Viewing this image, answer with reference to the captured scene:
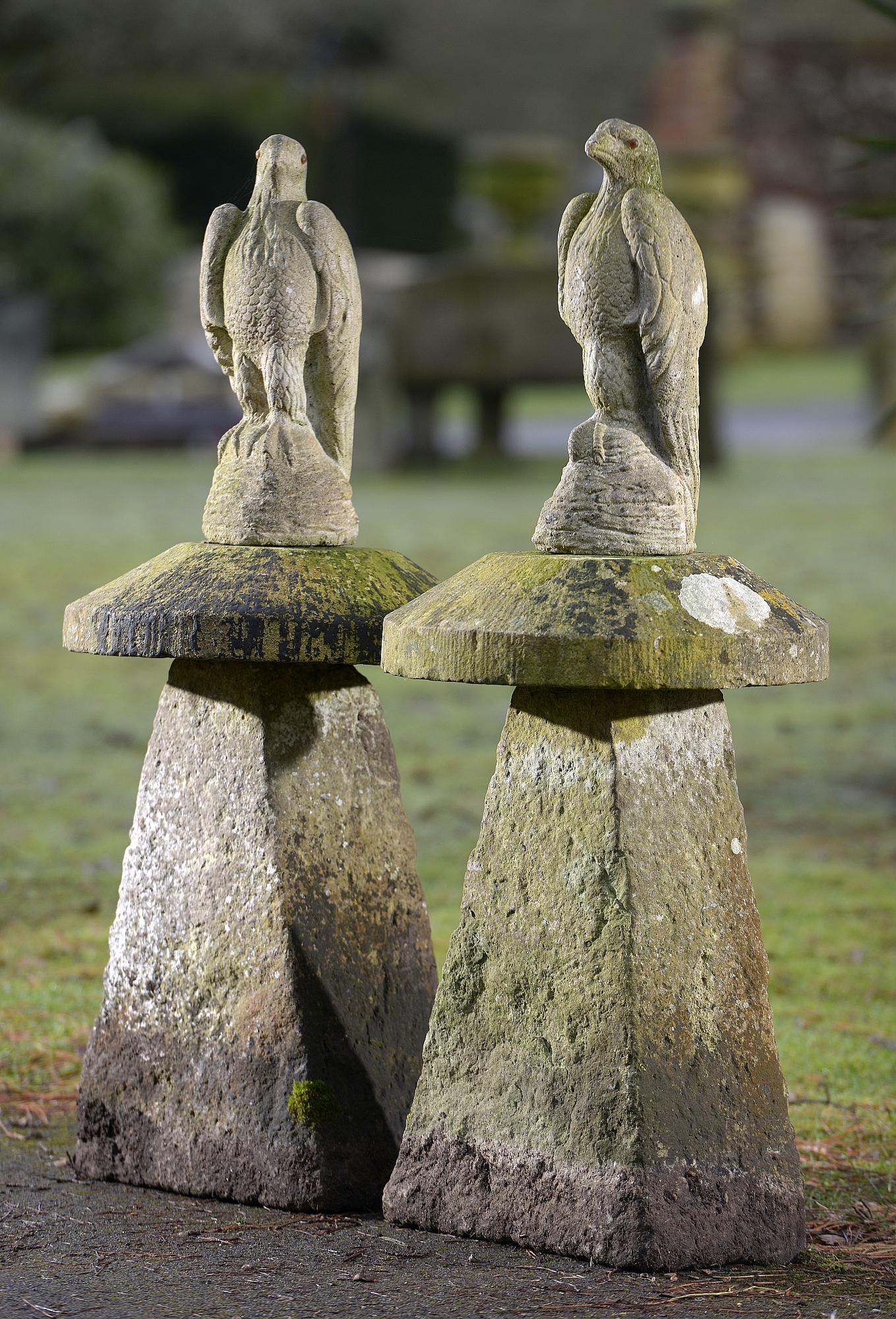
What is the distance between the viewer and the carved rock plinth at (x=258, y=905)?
153 inches

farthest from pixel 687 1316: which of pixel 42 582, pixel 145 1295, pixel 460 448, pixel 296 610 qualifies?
pixel 460 448

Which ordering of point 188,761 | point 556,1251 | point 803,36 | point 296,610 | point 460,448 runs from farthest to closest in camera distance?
point 803,36, point 460,448, point 188,761, point 296,610, point 556,1251

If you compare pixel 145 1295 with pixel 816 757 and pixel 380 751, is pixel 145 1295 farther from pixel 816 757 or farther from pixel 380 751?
pixel 816 757

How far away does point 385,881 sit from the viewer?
4.19m

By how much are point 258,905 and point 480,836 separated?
0.55 m

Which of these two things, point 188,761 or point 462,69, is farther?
point 462,69

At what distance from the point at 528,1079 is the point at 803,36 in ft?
92.1

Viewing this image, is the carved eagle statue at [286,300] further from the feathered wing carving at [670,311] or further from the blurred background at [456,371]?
the feathered wing carving at [670,311]

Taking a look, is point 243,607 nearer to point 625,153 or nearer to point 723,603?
point 723,603

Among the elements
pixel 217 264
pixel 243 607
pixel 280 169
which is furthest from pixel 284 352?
pixel 243 607

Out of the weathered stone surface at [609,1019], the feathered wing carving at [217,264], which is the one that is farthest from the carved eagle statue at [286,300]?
the weathered stone surface at [609,1019]

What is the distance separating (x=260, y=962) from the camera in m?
3.96

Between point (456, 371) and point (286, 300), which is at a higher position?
point (456, 371)

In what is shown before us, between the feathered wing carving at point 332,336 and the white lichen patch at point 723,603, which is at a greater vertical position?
the feathered wing carving at point 332,336
